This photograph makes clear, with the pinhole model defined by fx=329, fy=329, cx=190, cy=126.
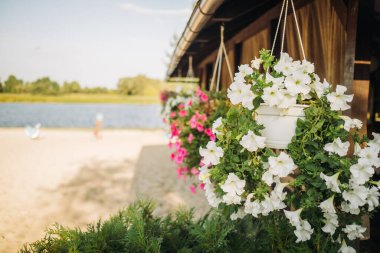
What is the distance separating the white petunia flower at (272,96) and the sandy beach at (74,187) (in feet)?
5.34

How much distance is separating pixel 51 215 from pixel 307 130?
384 centimetres

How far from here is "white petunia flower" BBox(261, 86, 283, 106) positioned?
62.6 inches

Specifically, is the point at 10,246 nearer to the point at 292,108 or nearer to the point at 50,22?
the point at 292,108

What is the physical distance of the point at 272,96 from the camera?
1.60m

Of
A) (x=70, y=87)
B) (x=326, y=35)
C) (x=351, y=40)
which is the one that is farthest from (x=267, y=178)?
(x=70, y=87)

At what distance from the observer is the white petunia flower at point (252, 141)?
160cm

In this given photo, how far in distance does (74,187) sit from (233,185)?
4.86 metres

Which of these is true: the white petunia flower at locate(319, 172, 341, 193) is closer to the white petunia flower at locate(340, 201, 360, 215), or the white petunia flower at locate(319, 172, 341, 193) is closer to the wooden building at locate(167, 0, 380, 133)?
the white petunia flower at locate(340, 201, 360, 215)

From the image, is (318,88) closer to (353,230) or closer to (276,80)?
(276,80)

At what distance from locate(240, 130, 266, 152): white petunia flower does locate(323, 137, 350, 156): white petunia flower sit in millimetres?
293

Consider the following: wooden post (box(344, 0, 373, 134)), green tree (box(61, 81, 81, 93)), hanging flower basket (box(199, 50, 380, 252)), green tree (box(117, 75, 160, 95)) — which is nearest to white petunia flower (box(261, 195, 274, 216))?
hanging flower basket (box(199, 50, 380, 252))

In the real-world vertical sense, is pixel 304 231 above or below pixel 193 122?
below

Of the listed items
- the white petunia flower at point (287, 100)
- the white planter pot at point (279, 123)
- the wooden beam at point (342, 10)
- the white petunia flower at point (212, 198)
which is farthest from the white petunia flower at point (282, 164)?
the wooden beam at point (342, 10)

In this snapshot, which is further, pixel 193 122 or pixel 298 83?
pixel 193 122
